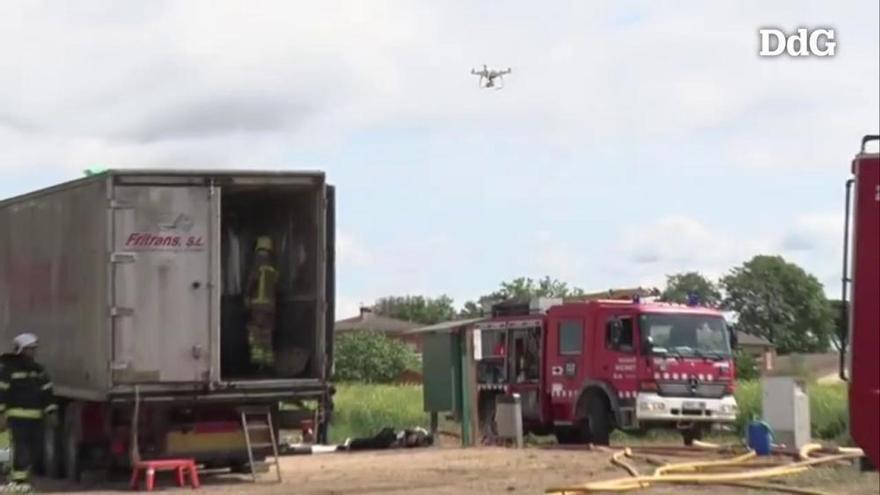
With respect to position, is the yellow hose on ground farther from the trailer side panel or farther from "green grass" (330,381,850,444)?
"green grass" (330,381,850,444)

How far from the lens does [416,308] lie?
A: 138375 millimetres

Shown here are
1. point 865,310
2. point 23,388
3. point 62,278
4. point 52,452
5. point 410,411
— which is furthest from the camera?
point 410,411

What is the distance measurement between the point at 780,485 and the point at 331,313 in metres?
5.16

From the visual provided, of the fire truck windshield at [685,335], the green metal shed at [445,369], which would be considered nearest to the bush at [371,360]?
the green metal shed at [445,369]

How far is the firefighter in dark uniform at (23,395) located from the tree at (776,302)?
301ft

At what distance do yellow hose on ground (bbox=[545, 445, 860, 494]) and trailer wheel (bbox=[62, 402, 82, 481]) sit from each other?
591cm

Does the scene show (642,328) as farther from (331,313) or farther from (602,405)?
(331,313)

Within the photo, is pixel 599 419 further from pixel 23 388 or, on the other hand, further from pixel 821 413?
pixel 23 388

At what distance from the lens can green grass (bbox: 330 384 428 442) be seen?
31.9 metres

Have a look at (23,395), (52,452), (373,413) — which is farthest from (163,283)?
(373,413)

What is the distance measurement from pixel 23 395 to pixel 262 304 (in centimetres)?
276

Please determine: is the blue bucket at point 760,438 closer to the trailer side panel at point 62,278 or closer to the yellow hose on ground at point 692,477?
the yellow hose on ground at point 692,477

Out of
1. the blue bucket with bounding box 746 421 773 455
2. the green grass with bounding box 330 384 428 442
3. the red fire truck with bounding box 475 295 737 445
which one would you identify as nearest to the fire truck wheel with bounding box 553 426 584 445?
the red fire truck with bounding box 475 295 737 445

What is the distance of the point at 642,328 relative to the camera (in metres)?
23.5
